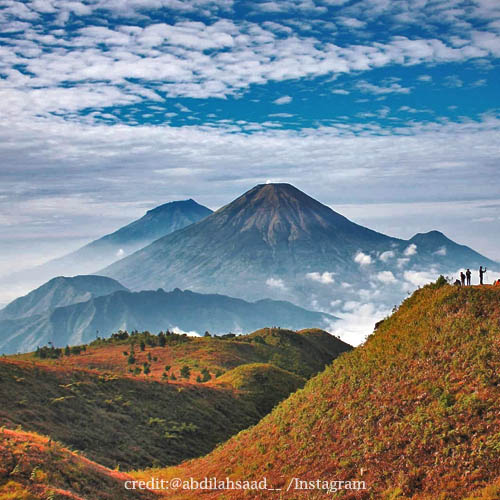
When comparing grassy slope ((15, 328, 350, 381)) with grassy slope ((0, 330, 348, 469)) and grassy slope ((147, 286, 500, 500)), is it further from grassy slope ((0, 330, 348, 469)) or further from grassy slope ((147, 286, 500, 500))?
grassy slope ((147, 286, 500, 500))

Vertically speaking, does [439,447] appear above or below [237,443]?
above

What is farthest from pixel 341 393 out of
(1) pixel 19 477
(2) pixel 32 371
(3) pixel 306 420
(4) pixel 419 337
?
(2) pixel 32 371

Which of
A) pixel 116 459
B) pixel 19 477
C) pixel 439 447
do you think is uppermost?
pixel 439 447

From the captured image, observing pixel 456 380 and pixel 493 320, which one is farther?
pixel 493 320

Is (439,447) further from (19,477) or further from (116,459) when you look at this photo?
(116,459)

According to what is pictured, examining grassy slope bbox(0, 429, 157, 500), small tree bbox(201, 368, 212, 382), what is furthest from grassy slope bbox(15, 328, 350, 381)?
grassy slope bbox(0, 429, 157, 500)

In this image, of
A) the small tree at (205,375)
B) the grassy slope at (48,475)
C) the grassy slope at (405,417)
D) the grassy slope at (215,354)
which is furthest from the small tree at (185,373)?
the grassy slope at (48,475)

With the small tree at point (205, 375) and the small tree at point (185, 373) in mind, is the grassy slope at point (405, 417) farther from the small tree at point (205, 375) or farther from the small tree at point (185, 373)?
the small tree at point (185, 373)

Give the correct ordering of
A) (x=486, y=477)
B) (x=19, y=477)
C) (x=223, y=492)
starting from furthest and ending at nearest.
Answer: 1. (x=223, y=492)
2. (x=19, y=477)
3. (x=486, y=477)

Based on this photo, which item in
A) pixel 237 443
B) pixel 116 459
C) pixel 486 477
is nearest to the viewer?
pixel 486 477
